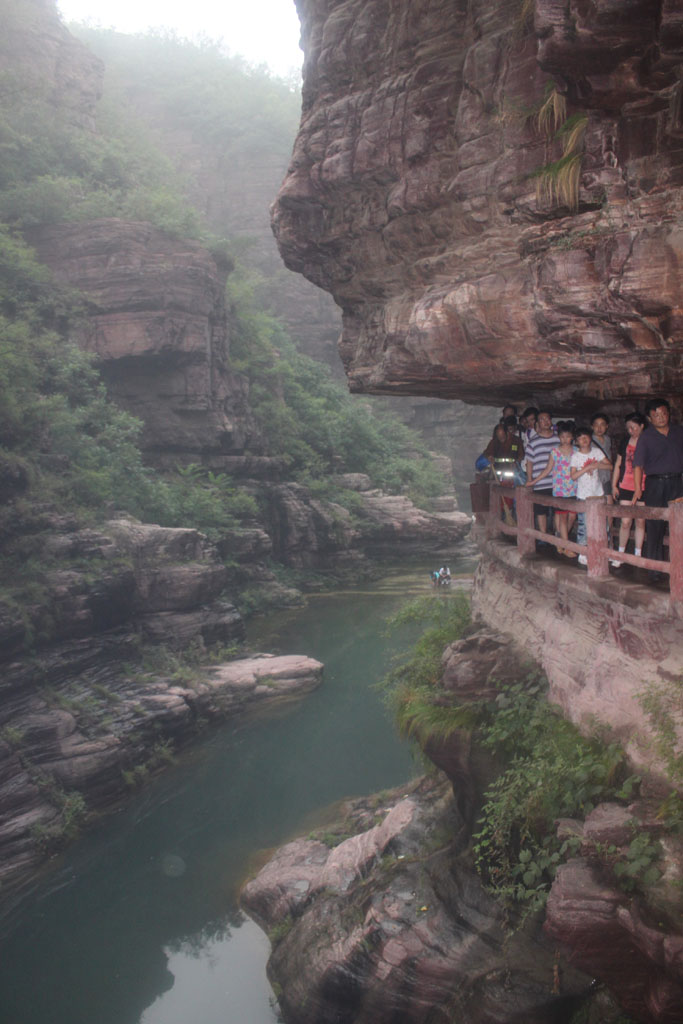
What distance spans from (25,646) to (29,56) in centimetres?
2628

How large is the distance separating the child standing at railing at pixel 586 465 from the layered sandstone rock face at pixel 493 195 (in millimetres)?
602

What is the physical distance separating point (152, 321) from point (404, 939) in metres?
18.9

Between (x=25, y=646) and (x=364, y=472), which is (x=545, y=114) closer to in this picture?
(x=25, y=646)

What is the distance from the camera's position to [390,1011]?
302 inches

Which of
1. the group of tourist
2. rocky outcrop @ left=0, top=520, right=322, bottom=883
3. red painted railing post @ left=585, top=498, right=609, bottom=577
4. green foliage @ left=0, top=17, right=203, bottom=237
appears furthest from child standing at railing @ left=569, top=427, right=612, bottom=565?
green foliage @ left=0, top=17, right=203, bottom=237

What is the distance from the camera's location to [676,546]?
18.5 ft

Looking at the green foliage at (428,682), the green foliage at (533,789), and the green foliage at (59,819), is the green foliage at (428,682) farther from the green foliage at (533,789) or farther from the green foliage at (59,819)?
the green foliage at (59,819)

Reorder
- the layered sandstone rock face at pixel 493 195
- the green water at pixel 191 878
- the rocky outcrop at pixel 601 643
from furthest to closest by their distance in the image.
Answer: the green water at pixel 191 878 → the layered sandstone rock face at pixel 493 195 → the rocky outcrop at pixel 601 643

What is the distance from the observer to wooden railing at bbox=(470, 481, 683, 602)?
223 inches

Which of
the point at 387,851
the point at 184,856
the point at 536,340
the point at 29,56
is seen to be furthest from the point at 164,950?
the point at 29,56

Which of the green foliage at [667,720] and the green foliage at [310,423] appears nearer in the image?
the green foliage at [667,720]

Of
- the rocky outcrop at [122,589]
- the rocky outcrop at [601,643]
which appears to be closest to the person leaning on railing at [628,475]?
the rocky outcrop at [601,643]

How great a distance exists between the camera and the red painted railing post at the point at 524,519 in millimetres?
8414

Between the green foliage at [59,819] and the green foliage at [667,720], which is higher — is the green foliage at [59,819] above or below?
below
